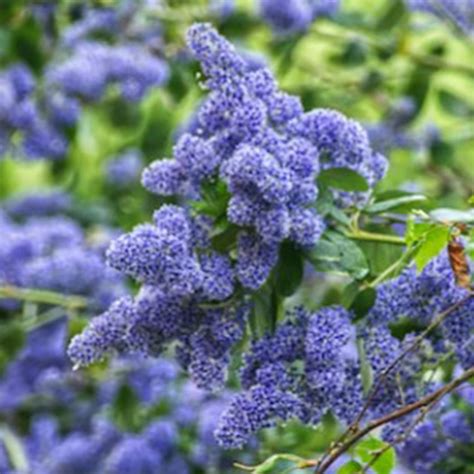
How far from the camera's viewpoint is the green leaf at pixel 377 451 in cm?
71

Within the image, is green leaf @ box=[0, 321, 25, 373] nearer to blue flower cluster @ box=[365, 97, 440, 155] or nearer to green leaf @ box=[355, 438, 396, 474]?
blue flower cluster @ box=[365, 97, 440, 155]

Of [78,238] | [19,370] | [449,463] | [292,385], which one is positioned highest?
[292,385]

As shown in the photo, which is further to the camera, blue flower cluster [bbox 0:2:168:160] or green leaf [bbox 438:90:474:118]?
green leaf [bbox 438:90:474:118]

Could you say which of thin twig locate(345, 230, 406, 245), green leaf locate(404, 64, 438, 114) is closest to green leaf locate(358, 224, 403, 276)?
thin twig locate(345, 230, 406, 245)

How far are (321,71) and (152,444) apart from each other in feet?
2.20

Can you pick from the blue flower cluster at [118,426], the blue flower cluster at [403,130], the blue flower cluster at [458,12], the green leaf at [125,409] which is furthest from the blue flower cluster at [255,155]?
the blue flower cluster at [403,130]

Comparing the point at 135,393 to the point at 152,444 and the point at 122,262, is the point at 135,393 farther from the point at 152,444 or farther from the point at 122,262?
the point at 122,262

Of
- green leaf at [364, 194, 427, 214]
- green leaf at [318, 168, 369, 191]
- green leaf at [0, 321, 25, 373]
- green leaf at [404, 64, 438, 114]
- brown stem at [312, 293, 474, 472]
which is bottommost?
green leaf at [0, 321, 25, 373]

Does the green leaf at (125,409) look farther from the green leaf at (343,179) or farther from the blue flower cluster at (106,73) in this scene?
the green leaf at (343,179)

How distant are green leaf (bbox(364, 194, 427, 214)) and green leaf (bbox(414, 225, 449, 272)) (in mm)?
89

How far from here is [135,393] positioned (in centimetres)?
132

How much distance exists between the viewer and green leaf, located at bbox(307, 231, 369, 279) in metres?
0.79

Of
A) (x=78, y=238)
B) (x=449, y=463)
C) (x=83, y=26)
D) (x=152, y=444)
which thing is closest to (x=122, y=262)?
(x=449, y=463)

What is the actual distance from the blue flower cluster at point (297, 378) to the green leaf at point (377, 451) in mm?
50
